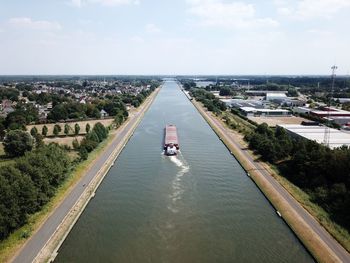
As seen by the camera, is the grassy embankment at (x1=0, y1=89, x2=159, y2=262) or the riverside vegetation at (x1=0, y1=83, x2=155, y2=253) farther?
the riverside vegetation at (x1=0, y1=83, x2=155, y2=253)

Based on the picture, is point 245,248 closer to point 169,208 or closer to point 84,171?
point 169,208

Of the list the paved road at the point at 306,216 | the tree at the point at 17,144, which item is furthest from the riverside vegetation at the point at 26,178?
the paved road at the point at 306,216

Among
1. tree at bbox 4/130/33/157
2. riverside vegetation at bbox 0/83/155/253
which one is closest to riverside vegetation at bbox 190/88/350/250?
riverside vegetation at bbox 0/83/155/253

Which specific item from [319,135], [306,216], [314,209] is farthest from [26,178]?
[319,135]

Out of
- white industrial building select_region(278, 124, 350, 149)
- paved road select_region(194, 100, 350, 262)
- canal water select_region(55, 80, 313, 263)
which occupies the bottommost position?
canal water select_region(55, 80, 313, 263)

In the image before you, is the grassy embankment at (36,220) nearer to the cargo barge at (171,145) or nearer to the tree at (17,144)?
the tree at (17,144)

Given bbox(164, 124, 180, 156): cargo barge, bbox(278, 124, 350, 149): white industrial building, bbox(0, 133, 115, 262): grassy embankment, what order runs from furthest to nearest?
bbox(278, 124, 350, 149): white industrial building, bbox(164, 124, 180, 156): cargo barge, bbox(0, 133, 115, 262): grassy embankment

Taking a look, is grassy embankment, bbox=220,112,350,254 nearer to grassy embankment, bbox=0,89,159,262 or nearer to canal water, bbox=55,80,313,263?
canal water, bbox=55,80,313,263
